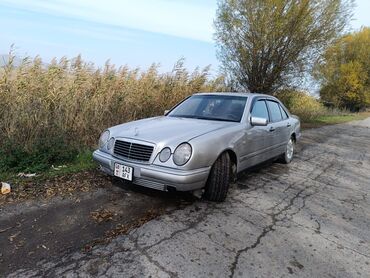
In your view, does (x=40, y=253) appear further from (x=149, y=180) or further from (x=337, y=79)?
(x=337, y=79)

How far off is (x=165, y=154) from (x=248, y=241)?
132cm

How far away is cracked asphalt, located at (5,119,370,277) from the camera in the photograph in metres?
2.78

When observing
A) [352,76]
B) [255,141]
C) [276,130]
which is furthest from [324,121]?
[352,76]

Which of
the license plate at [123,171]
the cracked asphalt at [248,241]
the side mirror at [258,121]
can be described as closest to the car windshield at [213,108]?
the side mirror at [258,121]

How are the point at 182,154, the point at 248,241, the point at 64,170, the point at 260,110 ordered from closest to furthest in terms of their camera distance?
the point at 248,241
the point at 182,154
the point at 64,170
the point at 260,110

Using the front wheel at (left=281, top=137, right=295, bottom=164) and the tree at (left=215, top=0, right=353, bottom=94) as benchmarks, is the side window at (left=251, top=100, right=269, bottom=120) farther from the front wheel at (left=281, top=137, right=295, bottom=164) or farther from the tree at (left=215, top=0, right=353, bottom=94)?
the tree at (left=215, top=0, right=353, bottom=94)

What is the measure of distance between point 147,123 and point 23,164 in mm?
2167

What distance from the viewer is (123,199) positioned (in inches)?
167

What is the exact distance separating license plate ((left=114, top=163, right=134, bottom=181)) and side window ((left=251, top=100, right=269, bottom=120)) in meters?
2.25

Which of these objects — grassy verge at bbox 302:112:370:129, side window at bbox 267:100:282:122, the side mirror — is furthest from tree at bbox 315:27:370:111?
the side mirror

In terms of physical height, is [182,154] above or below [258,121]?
below

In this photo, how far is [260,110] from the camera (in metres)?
5.59

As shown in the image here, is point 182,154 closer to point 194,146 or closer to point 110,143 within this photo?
point 194,146

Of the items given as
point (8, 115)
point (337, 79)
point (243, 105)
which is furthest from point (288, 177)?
point (337, 79)
